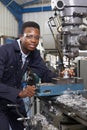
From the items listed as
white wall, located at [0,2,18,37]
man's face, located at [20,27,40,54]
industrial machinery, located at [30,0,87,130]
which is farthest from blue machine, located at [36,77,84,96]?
A: white wall, located at [0,2,18,37]

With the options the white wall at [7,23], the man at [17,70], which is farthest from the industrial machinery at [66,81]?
the white wall at [7,23]

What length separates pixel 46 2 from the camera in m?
6.36

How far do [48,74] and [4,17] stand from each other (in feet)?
14.9

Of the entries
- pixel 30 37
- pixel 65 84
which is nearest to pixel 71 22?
pixel 30 37

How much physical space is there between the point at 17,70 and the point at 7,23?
15.2ft

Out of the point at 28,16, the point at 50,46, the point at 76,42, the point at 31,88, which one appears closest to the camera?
the point at 31,88

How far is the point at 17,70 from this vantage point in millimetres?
2176

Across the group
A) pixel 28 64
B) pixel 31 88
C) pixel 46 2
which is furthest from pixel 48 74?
pixel 46 2

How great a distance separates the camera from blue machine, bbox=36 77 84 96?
1.83 metres

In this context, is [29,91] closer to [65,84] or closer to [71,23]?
[65,84]

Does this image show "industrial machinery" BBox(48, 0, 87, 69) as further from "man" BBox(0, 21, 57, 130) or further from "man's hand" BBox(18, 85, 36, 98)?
"man's hand" BBox(18, 85, 36, 98)

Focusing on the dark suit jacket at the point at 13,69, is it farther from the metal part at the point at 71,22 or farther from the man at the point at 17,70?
the metal part at the point at 71,22

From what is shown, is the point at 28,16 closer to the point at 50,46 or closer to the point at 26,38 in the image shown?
the point at 50,46

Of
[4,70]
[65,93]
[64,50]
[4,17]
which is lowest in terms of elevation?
[65,93]
